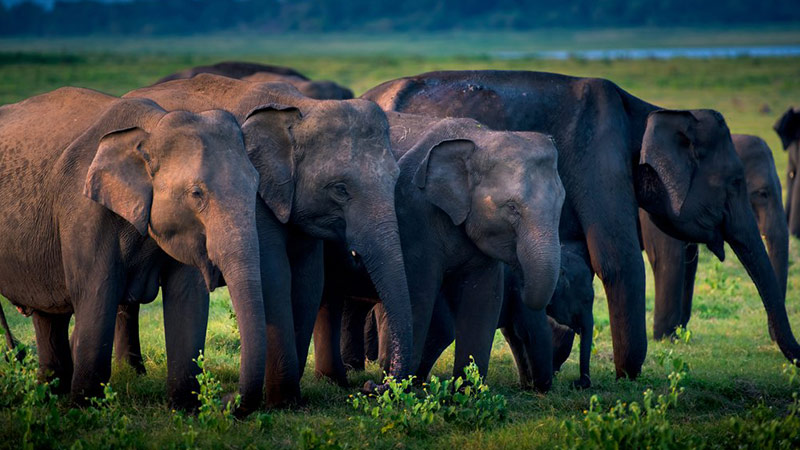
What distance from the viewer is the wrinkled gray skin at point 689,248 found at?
1048 centimetres

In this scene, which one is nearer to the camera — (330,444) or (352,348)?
(330,444)

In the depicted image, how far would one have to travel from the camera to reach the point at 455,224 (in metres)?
7.55

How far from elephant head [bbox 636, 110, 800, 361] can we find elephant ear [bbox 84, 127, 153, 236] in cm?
389

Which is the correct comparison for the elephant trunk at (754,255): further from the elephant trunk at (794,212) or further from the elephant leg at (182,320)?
the elephant trunk at (794,212)

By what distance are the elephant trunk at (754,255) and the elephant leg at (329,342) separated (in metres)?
3.00

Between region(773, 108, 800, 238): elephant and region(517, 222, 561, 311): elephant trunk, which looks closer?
region(517, 222, 561, 311): elephant trunk

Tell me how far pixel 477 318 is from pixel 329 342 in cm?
102

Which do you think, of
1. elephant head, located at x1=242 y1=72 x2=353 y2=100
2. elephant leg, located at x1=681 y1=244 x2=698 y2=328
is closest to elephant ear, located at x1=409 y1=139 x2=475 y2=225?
elephant leg, located at x1=681 y1=244 x2=698 y2=328

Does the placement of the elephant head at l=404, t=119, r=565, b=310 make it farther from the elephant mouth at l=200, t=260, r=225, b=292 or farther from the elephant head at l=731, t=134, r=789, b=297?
the elephant head at l=731, t=134, r=789, b=297

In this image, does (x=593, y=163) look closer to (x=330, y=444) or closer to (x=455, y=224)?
(x=455, y=224)

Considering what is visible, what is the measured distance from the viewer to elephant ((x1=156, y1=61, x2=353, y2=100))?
629 inches

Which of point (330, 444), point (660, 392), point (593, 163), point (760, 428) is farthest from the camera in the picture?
point (593, 163)

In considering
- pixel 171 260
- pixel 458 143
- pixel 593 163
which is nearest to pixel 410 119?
pixel 458 143

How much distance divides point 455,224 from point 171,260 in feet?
5.88
